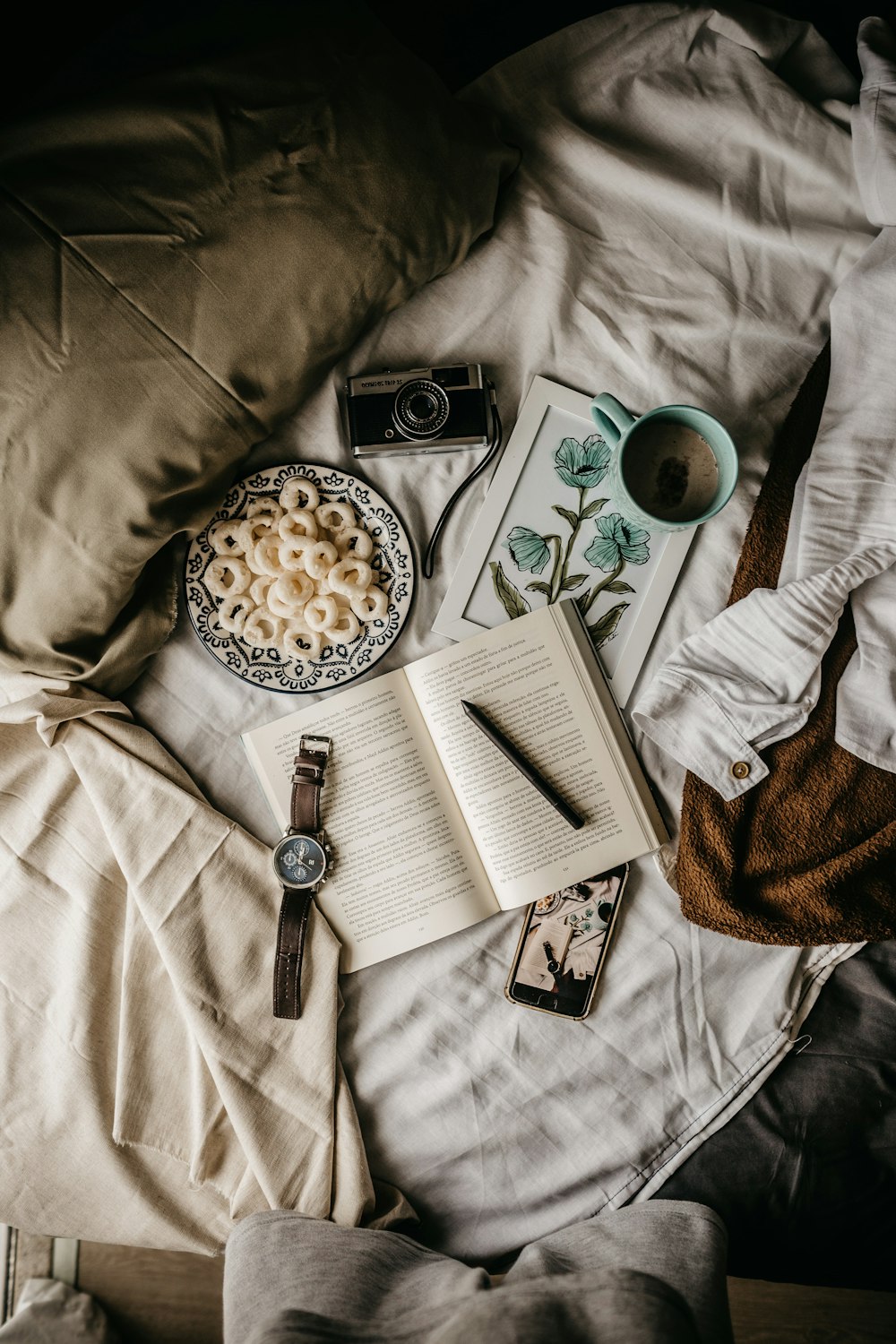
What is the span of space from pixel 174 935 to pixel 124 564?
40 centimetres

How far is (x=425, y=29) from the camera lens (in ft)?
3.46

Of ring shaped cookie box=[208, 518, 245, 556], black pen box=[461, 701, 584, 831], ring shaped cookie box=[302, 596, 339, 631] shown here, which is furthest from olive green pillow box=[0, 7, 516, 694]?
black pen box=[461, 701, 584, 831]

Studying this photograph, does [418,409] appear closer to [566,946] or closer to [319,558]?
[319,558]

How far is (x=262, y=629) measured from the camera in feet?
2.93

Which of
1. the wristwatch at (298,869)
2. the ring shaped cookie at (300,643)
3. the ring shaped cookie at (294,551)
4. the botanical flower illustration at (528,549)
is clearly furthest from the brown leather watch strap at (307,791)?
the botanical flower illustration at (528,549)

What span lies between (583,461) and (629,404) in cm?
9

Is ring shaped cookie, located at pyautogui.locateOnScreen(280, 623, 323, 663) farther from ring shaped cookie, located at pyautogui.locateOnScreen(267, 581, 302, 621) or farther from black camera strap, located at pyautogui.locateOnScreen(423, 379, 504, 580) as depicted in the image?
black camera strap, located at pyautogui.locateOnScreen(423, 379, 504, 580)

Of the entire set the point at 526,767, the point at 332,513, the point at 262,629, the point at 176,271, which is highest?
the point at 176,271

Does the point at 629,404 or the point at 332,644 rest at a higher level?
the point at 629,404

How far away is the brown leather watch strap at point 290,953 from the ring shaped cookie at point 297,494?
0.43 m

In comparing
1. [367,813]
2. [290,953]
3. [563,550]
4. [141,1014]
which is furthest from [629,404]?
[141,1014]

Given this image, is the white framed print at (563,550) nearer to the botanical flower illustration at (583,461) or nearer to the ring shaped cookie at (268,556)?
the botanical flower illustration at (583,461)

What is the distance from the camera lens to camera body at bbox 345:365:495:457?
2.97ft

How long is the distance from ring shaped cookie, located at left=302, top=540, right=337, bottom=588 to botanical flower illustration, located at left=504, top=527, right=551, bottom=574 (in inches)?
8.0
